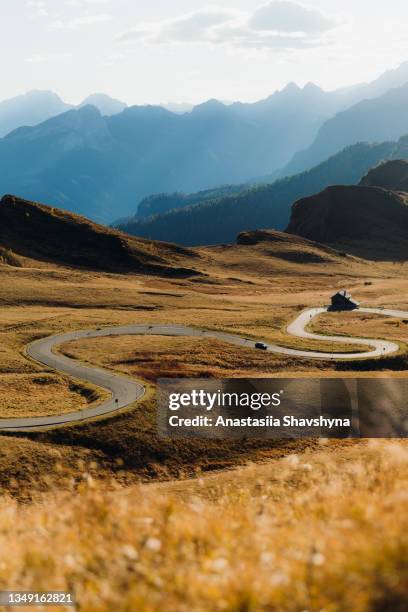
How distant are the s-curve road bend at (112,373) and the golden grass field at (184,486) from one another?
1775 mm

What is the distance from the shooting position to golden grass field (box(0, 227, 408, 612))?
4.71 m

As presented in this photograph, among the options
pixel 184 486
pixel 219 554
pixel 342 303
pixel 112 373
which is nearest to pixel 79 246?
pixel 342 303

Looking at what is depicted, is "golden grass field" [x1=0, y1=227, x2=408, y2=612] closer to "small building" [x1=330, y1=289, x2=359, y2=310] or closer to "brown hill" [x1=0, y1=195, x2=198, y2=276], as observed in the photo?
"small building" [x1=330, y1=289, x2=359, y2=310]

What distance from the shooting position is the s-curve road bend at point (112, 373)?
45094 mm

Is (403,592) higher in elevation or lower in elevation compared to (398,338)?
higher

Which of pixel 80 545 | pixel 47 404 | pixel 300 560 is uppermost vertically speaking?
pixel 300 560

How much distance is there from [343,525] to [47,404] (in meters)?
47.8

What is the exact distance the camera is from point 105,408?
4769 cm

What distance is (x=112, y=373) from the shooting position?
2375 inches

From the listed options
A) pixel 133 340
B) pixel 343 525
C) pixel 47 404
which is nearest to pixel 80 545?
pixel 343 525

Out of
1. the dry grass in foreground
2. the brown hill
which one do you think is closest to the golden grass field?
the dry grass in foreground

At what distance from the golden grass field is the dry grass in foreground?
18mm

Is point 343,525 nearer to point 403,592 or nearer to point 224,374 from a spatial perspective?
point 403,592

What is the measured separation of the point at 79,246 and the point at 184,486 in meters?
166
